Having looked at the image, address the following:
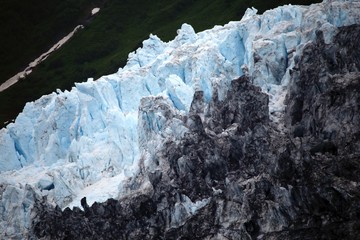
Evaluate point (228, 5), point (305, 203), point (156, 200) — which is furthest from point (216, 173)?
point (228, 5)

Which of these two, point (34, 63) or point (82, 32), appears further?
point (82, 32)

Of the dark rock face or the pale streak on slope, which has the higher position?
the dark rock face

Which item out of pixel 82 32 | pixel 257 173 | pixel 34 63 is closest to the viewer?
pixel 257 173

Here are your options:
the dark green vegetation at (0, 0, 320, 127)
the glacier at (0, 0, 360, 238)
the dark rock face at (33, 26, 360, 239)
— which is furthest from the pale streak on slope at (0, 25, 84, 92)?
the dark rock face at (33, 26, 360, 239)

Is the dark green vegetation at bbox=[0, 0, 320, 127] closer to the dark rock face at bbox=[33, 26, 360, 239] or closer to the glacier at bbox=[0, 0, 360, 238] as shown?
the glacier at bbox=[0, 0, 360, 238]

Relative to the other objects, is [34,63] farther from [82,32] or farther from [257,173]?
[257,173]

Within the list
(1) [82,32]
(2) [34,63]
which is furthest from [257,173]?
(1) [82,32]
